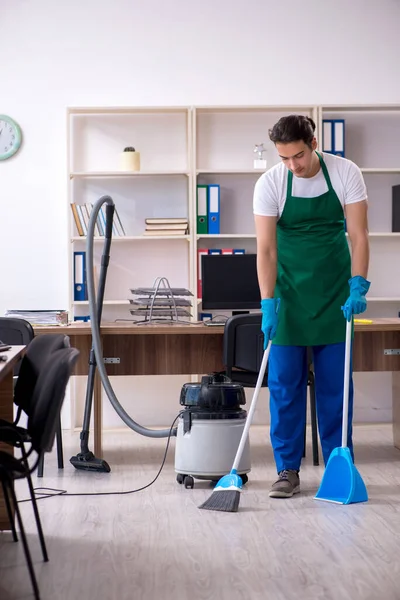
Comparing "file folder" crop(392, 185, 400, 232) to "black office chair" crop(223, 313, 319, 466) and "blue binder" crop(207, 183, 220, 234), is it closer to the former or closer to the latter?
"blue binder" crop(207, 183, 220, 234)

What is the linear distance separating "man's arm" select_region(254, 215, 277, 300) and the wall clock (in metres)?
2.44

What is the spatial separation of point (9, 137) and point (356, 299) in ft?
9.53

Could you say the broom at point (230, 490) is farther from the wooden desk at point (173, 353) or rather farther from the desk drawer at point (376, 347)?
the desk drawer at point (376, 347)

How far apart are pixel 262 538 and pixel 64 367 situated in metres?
1.07

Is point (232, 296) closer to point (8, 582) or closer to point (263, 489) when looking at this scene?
point (263, 489)

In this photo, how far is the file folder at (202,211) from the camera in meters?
5.29

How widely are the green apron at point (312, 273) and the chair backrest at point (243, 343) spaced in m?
0.53

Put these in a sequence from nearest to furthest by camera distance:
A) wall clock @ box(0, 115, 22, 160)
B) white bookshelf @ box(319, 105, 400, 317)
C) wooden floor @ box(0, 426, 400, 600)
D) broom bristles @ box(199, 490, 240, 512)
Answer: wooden floor @ box(0, 426, 400, 600) → broom bristles @ box(199, 490, 240, 512) → wall clock @ box(0, 115, 22, 160) → white bookshelf @ box(319, 105, 400, 317)

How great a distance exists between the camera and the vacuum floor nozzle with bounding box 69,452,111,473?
402cm

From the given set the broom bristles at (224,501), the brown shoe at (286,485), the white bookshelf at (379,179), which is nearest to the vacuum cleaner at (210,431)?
the brown shoe at (286,485)

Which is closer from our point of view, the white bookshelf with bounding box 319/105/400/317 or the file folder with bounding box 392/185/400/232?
the file folder with bounding box 392/185/400/232

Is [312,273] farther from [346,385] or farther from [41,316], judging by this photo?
[41,316]

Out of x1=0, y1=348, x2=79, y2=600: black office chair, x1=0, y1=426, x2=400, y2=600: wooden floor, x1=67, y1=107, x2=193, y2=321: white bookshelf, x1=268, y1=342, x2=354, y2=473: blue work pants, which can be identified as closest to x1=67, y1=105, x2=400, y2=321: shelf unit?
x1=67, y1=107, x2=193, y2=321: white bookshelf

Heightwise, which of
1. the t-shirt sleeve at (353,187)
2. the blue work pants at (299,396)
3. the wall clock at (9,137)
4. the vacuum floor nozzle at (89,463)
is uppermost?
the wall clock at (9,137)
